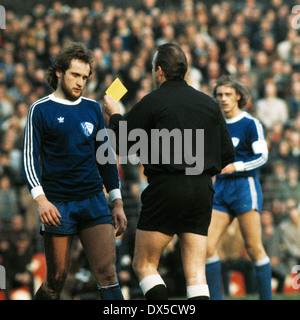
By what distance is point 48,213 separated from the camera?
5168 millimetres

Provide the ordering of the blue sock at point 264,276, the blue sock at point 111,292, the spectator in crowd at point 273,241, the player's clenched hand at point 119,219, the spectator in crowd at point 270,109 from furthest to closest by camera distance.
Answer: the spectator in crowd at point 270,109 < the spectator in crowd at point 273,241 < the blue sock at point 264,276 < the player's clenched hand at point 119,219 < the blue sock at point 111,292

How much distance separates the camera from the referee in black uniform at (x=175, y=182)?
501cm

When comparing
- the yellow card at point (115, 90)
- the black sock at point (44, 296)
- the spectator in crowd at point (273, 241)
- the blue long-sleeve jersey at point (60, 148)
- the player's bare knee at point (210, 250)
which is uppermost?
the yellow card at point (115, 90)

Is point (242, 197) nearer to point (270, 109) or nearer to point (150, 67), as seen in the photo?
point (270, 109)

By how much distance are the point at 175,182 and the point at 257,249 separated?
2.35 metres

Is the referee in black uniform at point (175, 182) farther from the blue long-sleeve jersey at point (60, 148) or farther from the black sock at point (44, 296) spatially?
the black sock at point (44, 296)

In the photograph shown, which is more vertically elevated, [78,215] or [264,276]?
[78,215]

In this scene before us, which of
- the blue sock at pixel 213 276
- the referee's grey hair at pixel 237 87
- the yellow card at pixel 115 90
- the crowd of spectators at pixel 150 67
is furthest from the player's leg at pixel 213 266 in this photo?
the crowd of spectators at pixel 150 67

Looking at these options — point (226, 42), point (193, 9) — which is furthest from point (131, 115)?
point (193, 9)

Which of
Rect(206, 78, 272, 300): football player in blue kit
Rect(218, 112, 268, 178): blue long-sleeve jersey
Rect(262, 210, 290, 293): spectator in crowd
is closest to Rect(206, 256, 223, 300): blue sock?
Rect(206, 78, 272, 300): football player in blue kit

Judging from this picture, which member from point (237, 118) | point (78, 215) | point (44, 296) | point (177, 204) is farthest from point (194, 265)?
point (237, 118)

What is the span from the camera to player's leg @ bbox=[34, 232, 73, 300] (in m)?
5.43

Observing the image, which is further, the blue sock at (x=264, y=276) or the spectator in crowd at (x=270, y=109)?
the spectator in crowd at (x=270, y=109)

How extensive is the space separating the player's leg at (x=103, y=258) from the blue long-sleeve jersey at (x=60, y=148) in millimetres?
319
